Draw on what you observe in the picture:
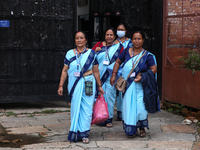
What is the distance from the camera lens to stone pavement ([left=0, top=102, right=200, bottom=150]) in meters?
5.59

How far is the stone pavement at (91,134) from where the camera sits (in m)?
5.59

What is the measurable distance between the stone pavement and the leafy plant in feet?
3.65

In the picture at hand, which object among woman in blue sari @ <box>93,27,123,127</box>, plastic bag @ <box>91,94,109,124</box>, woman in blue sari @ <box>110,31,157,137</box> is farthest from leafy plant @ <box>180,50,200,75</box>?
plastic bag @ <box>91,94,109,124</box>

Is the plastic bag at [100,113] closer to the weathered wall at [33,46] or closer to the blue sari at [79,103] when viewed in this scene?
the blue sari at [79,103]

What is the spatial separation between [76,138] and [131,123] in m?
0.91

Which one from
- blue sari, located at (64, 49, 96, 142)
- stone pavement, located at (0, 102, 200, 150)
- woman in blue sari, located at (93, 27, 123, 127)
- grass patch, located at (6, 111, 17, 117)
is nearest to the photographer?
stone pavement, located at (0, 102, 200, 150)

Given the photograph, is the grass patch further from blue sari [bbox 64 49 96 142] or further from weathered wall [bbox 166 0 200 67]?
weathered wall [bbox 166 0 200 67]

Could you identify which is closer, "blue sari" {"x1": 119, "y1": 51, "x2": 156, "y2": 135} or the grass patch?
"blue sari" {"x1": 119, "y1": 51, "x2": 156, "y2": 135}

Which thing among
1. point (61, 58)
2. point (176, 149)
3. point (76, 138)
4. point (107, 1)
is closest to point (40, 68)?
point (61, 58)

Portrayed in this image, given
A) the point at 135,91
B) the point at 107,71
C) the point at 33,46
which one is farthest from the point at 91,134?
the point at 33,46

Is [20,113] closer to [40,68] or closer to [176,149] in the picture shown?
[40,68]

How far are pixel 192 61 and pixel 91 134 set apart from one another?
305cm

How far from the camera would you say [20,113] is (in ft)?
26.5

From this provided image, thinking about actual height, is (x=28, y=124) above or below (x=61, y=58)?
below
